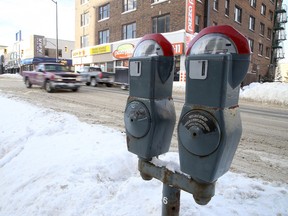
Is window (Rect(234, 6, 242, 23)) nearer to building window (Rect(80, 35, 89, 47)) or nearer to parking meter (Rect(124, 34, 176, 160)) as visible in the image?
building window (Rect(80, 35, 89, 47))

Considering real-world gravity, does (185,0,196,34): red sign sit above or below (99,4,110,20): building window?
below

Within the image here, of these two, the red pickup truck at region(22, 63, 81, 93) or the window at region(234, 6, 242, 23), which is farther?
the window at region(234, 6, 242, 23)

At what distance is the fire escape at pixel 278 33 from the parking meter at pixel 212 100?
3599cm

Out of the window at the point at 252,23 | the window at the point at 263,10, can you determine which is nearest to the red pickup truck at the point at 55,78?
the window at the point at 252,23

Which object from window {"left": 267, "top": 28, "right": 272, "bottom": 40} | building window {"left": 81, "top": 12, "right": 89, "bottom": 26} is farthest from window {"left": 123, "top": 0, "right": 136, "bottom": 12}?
window {"left": 267, "top": 28, "right": 272, "bottom": 40}

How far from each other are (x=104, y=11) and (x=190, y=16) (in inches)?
465

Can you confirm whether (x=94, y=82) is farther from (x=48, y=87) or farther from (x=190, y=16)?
(x=190, y=16)

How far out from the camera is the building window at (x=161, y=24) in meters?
20.5

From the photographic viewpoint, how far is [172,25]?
1986cm

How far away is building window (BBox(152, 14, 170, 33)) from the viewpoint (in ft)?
67.3

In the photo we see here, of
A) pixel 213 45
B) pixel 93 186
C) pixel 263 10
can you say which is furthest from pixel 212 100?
pixel 263 10

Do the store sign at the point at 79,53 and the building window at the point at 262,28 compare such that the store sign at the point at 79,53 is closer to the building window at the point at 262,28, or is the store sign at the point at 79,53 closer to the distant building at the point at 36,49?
the distant building at the point at 36,49

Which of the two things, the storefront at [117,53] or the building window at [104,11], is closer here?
the storefront at [117,53]

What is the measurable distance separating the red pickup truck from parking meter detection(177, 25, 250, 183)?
1262cm
